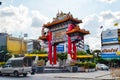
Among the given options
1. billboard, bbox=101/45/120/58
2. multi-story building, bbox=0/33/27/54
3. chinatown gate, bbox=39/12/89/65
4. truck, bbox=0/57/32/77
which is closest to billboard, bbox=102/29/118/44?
billboard, bbox=101/45/120/58

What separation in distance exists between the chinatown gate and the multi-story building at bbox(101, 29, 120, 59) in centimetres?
5084

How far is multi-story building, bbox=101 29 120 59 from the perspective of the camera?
343 ft

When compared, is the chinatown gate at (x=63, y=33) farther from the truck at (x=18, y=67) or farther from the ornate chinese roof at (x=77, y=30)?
the truck at (x=18, y=67)

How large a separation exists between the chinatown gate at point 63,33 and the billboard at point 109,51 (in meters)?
51.6

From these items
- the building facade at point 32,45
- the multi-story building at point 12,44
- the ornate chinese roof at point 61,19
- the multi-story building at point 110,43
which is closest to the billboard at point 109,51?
the multi-story building at point 110,43

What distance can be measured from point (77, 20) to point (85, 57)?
40973 millimetres

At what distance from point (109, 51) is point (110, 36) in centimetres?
590

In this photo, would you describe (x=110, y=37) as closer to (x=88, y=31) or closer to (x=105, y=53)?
(x=105, y=53)

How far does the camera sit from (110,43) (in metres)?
108

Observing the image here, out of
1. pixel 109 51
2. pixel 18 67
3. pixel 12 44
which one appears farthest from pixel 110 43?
pixel 18 67

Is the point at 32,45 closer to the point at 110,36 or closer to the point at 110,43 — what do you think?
the point at 110,43

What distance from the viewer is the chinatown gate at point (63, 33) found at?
49.0m

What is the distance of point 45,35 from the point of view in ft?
187

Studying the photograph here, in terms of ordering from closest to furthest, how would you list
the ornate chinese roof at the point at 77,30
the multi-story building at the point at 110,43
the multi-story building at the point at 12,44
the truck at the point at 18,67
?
the truck at the point at 18,67 → the ornate chinese roof at the point at 77,30 → the multi-story building at the point at 110,43 → the multi-story building at the point at 12,44
